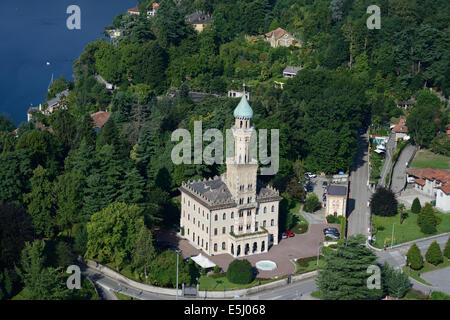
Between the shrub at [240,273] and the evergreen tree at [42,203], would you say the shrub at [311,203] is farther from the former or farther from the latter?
the evergreen tree at [42,203]

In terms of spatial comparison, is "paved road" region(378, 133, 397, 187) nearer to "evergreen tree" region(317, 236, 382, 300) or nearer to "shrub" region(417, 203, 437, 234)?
"shrub" region(417, 203, 437, 234)

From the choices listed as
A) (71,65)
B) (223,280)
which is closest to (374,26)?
(71,65)

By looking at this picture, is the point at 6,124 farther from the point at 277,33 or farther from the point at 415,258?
the point at 415,258

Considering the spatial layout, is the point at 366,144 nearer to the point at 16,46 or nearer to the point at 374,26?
the point at 374,26

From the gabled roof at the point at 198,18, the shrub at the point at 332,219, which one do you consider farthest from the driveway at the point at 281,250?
the gabled roof at the point at 198,18

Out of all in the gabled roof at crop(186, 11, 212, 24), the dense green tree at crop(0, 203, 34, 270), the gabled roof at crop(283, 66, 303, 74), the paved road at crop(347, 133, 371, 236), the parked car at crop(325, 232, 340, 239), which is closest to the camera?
the dense green tree at crop(0, 203, 34, 270)

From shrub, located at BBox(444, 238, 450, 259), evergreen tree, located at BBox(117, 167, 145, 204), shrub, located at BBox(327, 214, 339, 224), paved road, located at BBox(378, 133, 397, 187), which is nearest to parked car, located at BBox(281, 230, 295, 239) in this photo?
shrub, located at BBox(327, 214, 339, 224)
